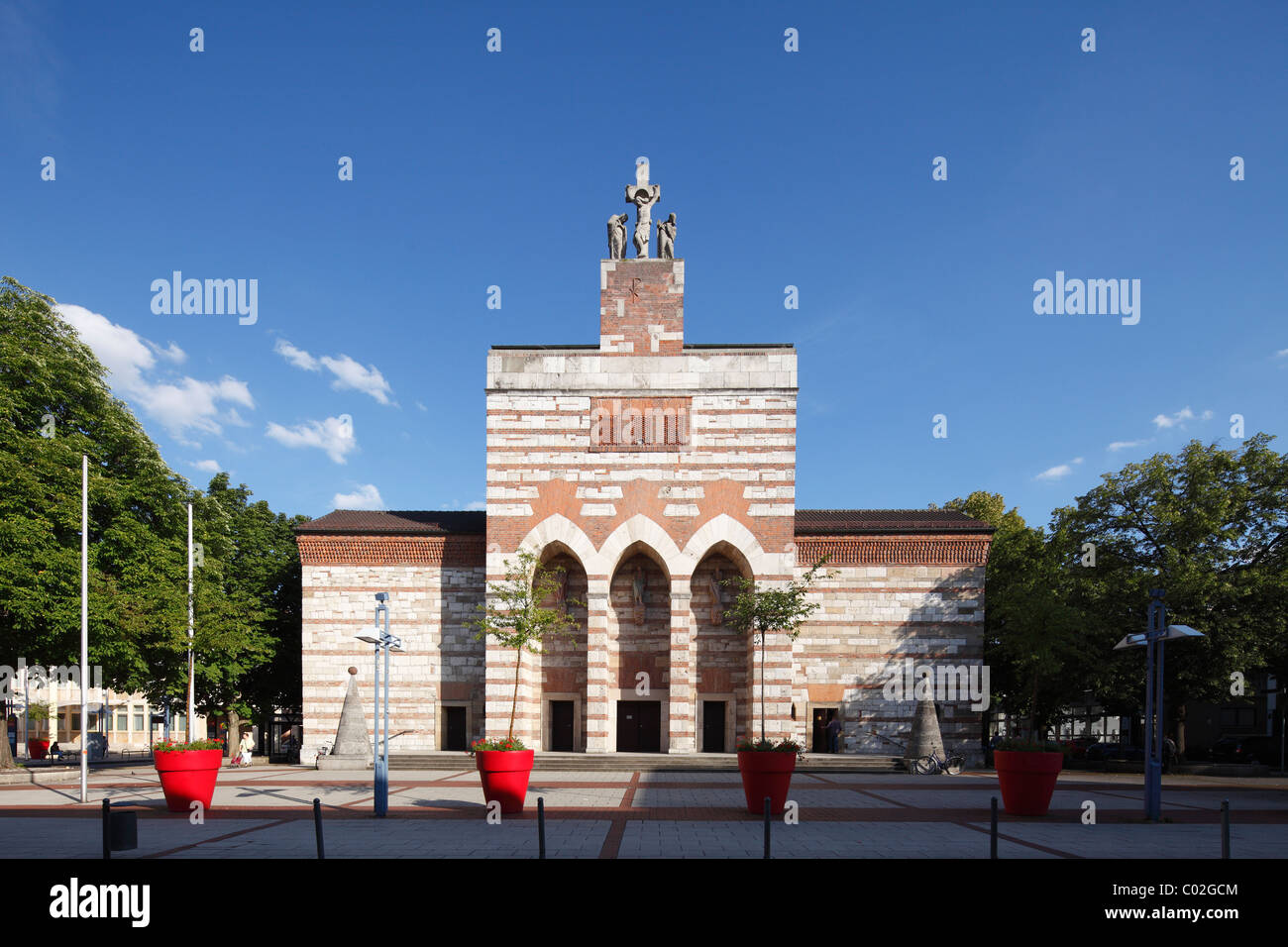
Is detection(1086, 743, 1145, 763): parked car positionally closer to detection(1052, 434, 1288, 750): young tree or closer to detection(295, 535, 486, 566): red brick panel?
detection(1052, 434, 1288, 750): young tree

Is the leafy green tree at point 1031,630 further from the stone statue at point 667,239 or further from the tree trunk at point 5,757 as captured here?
the tree trunk at point 5,757

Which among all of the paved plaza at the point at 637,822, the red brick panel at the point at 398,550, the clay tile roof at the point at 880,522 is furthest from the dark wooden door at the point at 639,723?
the clay tile roof at the point at 880,522

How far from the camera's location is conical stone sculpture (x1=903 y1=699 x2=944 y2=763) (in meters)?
25.8

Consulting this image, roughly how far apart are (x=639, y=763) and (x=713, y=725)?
432cm

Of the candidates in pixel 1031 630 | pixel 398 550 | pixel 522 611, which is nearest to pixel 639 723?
pixel 522 611

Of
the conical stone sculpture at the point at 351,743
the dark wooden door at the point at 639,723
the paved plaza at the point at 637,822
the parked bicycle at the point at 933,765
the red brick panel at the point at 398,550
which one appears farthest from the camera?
the red brick panel at the point at 398,550

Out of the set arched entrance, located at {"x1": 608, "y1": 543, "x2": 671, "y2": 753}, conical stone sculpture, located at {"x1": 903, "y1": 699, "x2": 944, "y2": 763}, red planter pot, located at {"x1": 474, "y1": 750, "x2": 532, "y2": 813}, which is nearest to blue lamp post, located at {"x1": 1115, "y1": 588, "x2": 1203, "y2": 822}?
conical stone sculpture, located at {"x1": 903, "y1": 699, "x2": 944, "y2": 763}

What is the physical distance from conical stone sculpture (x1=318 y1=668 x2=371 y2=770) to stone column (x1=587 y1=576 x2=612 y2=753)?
7.47m

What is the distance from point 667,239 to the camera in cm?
3012

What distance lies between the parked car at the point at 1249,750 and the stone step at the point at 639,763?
21107 mm

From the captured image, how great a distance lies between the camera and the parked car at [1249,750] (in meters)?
36.6

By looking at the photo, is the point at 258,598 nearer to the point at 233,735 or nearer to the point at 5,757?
the point at 233,735

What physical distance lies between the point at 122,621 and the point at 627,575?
16.3 m
